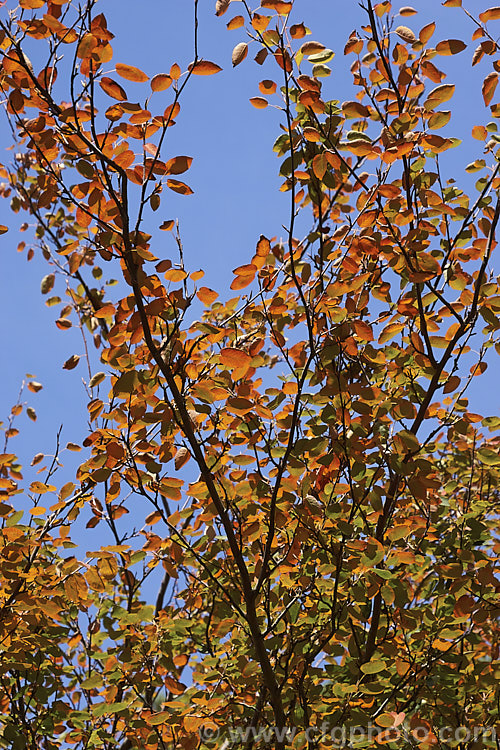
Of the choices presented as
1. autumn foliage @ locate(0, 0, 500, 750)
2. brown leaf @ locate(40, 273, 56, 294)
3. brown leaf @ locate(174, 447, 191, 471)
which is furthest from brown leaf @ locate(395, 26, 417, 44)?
brown leaf @ locate(40, 273, 56, 294)

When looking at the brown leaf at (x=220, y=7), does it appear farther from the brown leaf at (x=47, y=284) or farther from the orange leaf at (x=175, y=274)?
the brown leaf at (x=47, y=284)

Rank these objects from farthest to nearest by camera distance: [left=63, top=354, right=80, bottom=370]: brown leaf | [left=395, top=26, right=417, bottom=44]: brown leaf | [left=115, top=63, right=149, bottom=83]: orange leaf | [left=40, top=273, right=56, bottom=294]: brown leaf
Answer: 1. [left=40, top=273, right=56, bottom=294]: brown leaf
2. [left=63, top=354, right=80, bottom=370]: brown leaf
3. [left=395, top=26, right=417, bottom=44]: brown leaf
4. [left=115, top=63, right=149, bottom=83]: orange leaf

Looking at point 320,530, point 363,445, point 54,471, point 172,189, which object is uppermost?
point 172,189

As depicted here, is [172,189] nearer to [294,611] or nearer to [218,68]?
[218,68]

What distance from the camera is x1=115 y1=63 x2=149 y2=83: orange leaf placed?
2.05m

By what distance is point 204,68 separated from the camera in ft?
6.93

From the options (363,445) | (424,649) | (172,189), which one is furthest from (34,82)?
(424,649)

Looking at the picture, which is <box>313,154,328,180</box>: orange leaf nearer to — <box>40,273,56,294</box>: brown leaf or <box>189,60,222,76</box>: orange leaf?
<box>189,60,222,76</box>: orange leaf

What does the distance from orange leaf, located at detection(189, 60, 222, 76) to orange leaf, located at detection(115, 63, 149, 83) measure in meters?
0.16

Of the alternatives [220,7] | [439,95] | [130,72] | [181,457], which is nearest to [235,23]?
[220,7]

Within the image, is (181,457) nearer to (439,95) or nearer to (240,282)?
(240,282)

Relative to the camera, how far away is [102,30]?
2.12 meters

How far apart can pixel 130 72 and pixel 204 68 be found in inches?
8.8

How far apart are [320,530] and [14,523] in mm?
1209
